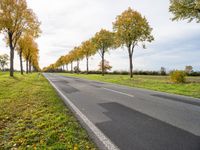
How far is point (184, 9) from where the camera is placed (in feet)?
61.8

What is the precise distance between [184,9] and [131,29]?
9.35 metres

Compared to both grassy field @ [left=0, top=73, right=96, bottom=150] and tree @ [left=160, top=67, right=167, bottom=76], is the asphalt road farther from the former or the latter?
tree @ [left=160, top=67, right=167, bottom=76]

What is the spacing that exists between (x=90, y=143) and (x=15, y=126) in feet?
8.24

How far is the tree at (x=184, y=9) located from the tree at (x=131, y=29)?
22.4ft

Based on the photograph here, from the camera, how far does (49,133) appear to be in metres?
4.45

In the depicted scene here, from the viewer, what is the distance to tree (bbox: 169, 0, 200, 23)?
60.4 ft

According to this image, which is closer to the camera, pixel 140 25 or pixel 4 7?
pixel 4 7

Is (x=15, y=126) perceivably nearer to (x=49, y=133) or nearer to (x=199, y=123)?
(x=49, y=133)

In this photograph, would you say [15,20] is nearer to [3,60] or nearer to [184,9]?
[184,9]

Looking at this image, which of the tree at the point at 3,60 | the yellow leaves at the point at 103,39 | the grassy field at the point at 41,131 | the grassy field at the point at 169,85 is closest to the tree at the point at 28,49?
the yellow leaves at the point at 103,39

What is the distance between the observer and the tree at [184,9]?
18.4 metres

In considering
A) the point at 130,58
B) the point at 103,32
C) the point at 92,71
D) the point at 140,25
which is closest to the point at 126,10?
the point at 140,25

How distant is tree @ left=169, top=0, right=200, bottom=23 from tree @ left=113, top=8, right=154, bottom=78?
683cm

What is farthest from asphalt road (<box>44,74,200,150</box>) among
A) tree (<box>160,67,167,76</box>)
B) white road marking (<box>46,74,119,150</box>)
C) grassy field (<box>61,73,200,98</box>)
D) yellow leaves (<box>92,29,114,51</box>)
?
yellow leaves (<box>92,29,114,51</box>)
